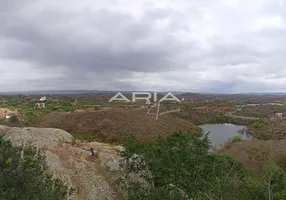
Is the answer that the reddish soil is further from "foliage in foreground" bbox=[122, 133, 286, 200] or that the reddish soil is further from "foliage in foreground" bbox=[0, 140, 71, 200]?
"foliage in foreground" bbox=[0, 140, 71, 200]

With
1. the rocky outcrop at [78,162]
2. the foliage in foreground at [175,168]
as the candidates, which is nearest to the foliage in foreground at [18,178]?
the foliage in foreground at [175,168]

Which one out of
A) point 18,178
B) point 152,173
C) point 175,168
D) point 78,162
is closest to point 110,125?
point 78,162

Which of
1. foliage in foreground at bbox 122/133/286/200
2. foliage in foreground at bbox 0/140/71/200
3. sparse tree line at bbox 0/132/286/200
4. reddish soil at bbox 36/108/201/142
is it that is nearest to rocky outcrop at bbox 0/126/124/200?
sparse tree line at bbox 0/132/286/200

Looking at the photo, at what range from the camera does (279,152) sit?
25.2 m

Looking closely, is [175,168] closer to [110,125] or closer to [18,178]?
[18,178]

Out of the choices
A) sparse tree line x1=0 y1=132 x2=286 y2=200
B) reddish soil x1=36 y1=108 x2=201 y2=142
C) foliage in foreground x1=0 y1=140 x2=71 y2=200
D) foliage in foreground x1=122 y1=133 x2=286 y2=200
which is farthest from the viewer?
reddish soil x1=36 y1=108 x2=201 y2=142

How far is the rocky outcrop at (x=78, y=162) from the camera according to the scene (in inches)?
480

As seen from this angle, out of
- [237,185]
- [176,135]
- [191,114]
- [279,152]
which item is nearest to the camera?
[176,135]

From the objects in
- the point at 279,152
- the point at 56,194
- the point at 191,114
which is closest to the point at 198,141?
the point at 56,194

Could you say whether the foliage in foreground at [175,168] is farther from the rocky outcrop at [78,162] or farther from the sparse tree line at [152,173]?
the rocky outcrop at [78,162]

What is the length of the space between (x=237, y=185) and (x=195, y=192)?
7704 mm

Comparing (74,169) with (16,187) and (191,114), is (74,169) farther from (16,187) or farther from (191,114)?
(191,114)

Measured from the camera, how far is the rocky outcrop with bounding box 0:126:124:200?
12188mm

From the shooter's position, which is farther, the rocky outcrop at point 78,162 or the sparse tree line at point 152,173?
the rocky outcrop at point 78,162
